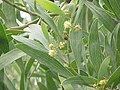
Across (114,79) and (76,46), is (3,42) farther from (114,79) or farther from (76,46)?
(114,79)

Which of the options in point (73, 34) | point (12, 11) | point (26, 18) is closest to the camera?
point (73, 34)

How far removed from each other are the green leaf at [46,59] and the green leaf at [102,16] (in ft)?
0.48

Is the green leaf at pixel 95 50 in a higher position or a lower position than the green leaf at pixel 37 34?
lower

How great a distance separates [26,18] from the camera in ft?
4.70

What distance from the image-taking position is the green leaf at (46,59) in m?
0.76

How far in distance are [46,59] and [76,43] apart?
8 cm

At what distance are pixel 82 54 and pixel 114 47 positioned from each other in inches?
3.0

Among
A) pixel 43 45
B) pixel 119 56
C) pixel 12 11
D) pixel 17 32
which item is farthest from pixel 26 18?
pixel 119 56

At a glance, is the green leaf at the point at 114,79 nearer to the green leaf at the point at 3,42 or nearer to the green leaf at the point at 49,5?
the green leaf at the point at 49,5

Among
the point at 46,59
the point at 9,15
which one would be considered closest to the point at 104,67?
the point at 46,59

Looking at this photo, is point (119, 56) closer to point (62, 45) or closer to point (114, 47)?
point (114, 47)

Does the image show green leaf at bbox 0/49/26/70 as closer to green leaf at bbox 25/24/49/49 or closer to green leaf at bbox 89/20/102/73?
green leaf at bbox 25/24/49/49

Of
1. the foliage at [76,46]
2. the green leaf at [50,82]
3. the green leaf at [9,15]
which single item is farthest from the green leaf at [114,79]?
the green leaf at [9,15]

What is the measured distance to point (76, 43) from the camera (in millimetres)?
764
